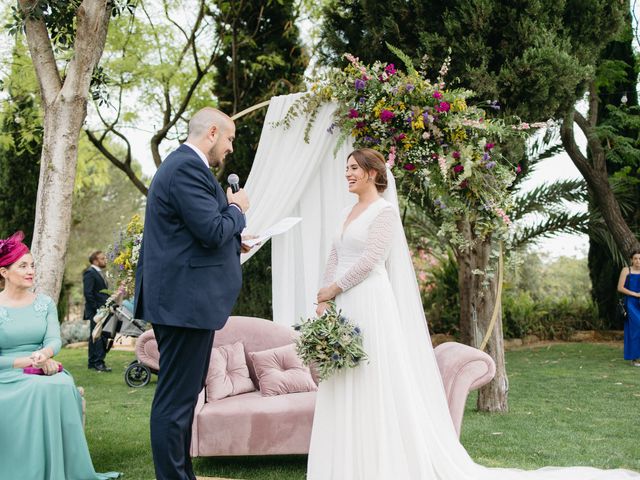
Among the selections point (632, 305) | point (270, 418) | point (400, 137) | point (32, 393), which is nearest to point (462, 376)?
point (270, 418)

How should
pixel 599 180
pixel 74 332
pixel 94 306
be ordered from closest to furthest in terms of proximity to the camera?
pixel 94 306 → pixel 599 180 → pixel 74 332

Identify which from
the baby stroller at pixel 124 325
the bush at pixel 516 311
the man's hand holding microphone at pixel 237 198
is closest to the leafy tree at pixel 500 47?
the man's hand holding microphone at pixel 237 198

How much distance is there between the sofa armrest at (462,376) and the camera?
405 centimetres

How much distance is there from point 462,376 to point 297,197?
2.03 metres

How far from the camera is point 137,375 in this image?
8711mm

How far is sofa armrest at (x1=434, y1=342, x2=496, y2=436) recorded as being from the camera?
4051 millimetres

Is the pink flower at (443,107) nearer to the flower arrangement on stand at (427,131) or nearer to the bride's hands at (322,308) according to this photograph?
the flower arrangement on stand at (427,131)

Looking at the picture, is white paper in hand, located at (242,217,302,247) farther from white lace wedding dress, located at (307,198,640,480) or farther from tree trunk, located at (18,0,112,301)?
tree trunk, located at (18,0,112,301)

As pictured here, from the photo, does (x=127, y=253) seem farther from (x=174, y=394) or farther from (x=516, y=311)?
(x=516, y=311)

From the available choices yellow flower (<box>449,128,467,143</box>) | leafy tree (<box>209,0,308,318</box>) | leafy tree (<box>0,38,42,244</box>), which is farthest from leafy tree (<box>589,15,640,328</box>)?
leafy tree (<box>0,38,42,244</box>)

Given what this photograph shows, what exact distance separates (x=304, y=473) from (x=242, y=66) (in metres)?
7.84

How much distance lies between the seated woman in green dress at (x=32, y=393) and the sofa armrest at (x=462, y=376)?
7.12 feet

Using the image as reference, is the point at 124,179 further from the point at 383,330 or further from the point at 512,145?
the point at 383,330

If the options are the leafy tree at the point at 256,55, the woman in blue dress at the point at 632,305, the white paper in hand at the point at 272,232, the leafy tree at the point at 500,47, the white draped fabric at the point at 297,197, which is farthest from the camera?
the leafy tree at the point at 256,55
